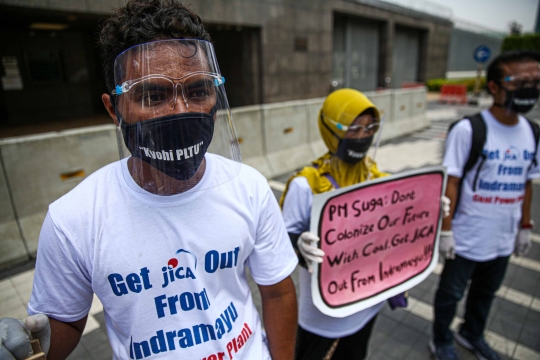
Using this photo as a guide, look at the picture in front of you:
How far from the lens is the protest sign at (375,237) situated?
1.80m

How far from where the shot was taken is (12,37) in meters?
10.6

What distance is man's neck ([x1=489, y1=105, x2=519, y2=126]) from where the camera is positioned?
242 centimetres

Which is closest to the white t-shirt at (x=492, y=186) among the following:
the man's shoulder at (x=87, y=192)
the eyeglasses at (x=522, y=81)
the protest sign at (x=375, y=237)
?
the eyeglasses at (x=522, y=81)

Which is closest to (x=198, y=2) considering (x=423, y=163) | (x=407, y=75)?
(x=423, y=163)

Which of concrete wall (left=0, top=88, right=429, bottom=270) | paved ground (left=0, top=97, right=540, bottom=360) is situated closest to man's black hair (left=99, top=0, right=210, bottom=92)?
concrete wall (left=0, top=88, right=429, bottom=270)

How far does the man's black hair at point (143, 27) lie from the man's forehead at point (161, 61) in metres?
0.03

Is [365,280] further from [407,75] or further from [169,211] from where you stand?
[407,75]

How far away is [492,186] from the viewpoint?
2408 mm

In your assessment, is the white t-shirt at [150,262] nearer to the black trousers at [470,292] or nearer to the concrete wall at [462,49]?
the black trousers at [470,292]

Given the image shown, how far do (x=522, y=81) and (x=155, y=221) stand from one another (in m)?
2.59

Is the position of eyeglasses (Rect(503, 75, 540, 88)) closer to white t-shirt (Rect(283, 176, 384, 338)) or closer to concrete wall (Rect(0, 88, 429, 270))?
concrete wall (Rect(0, 88, 429, 270))

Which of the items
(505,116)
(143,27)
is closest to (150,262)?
(143,27)

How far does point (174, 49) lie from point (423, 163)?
807cm

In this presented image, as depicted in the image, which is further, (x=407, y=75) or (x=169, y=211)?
(x=407, y=75)
